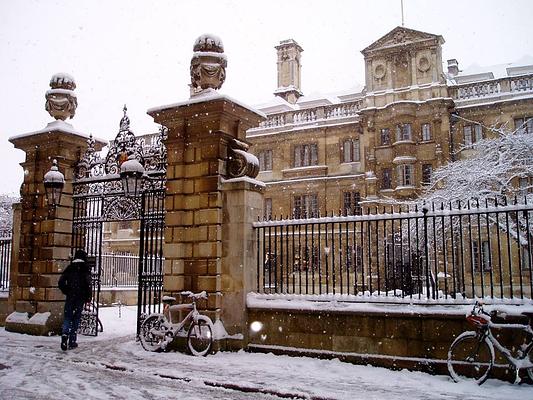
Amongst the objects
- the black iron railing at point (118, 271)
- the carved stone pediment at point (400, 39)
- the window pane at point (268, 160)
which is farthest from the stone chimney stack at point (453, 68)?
the black iron railing at point (118, 271)

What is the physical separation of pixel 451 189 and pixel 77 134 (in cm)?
1748

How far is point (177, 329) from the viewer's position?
9.48 metres

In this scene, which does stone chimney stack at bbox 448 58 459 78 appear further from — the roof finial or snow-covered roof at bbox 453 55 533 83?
the roof finial

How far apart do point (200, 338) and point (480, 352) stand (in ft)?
15.8

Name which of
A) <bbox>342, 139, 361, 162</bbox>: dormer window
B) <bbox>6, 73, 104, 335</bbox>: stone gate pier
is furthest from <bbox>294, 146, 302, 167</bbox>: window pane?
<bbox>6, 73, 104, 335</bbox>: stone gate pier

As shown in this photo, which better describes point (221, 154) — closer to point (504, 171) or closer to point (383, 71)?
point (504, 171)

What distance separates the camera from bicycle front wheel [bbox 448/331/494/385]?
7.12 metres

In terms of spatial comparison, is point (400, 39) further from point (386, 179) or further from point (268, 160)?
point (268, 160)

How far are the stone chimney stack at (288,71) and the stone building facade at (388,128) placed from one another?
411 cm

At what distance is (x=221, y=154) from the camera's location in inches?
399

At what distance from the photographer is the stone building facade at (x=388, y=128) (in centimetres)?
3325

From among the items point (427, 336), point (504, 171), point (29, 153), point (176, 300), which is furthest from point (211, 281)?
point (504, 171)

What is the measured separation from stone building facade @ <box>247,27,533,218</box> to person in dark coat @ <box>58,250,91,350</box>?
20.5 metres

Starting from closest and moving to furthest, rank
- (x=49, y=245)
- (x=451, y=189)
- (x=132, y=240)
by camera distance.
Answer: (x=49, y=245), (x=451, y=189), (x=132, y=240)
